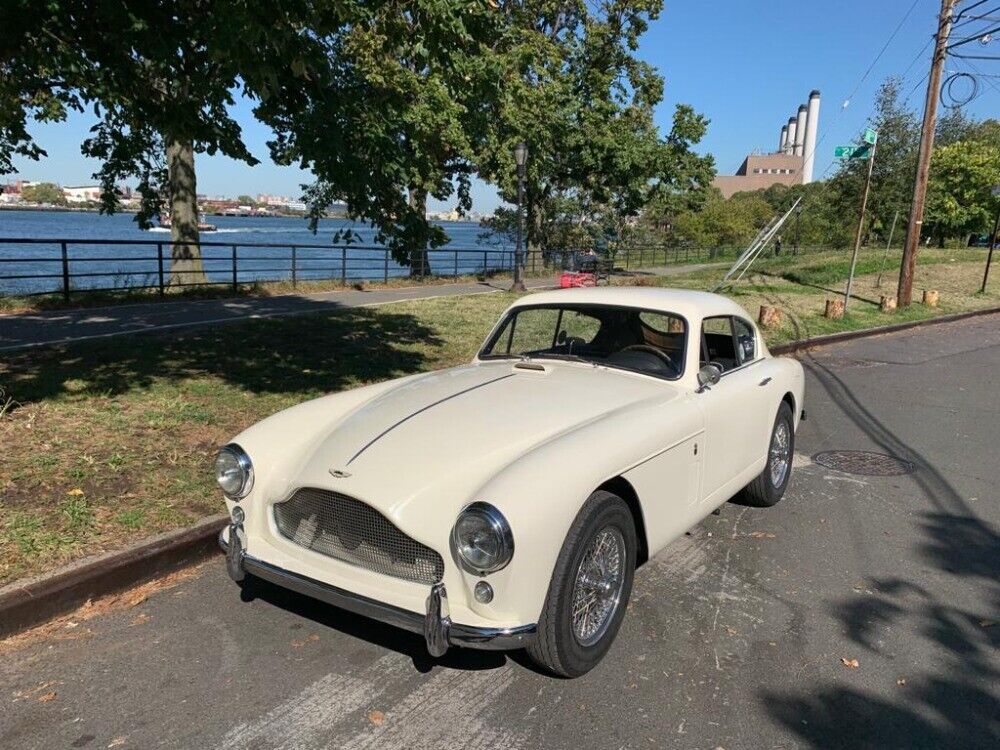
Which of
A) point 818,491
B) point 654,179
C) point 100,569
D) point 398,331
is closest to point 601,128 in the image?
point 654,179

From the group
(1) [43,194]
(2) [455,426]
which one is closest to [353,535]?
(2) [455,426]

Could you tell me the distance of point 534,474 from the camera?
9.00 feet

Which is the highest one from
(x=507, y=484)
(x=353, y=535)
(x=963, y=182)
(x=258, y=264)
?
(x=963, y=182)

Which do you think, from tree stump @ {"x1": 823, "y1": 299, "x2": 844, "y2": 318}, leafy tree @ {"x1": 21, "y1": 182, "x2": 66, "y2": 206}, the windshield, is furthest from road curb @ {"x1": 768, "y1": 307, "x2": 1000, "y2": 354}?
leafy tree @ {"x1": 21, "y1": 182, "x2": 66, "y2": 206}

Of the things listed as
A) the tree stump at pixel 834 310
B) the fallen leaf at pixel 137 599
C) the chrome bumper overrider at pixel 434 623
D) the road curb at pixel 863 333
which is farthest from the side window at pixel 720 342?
the tree stump at pixel 834 310

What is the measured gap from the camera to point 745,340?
4.91 meters

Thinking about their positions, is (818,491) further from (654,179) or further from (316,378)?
(654,179)

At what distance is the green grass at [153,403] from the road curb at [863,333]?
36 cm

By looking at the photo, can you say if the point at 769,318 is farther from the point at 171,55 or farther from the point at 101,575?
the point at 101,575

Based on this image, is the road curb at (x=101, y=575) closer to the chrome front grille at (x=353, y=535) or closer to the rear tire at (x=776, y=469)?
the chrome front grille at (x=353, y=535)

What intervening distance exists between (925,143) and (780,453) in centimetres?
1533

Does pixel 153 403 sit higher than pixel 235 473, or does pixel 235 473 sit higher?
pixel 235 473

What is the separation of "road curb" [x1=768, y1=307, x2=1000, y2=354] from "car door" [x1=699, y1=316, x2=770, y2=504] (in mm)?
7531

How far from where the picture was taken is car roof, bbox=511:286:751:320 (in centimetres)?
429
